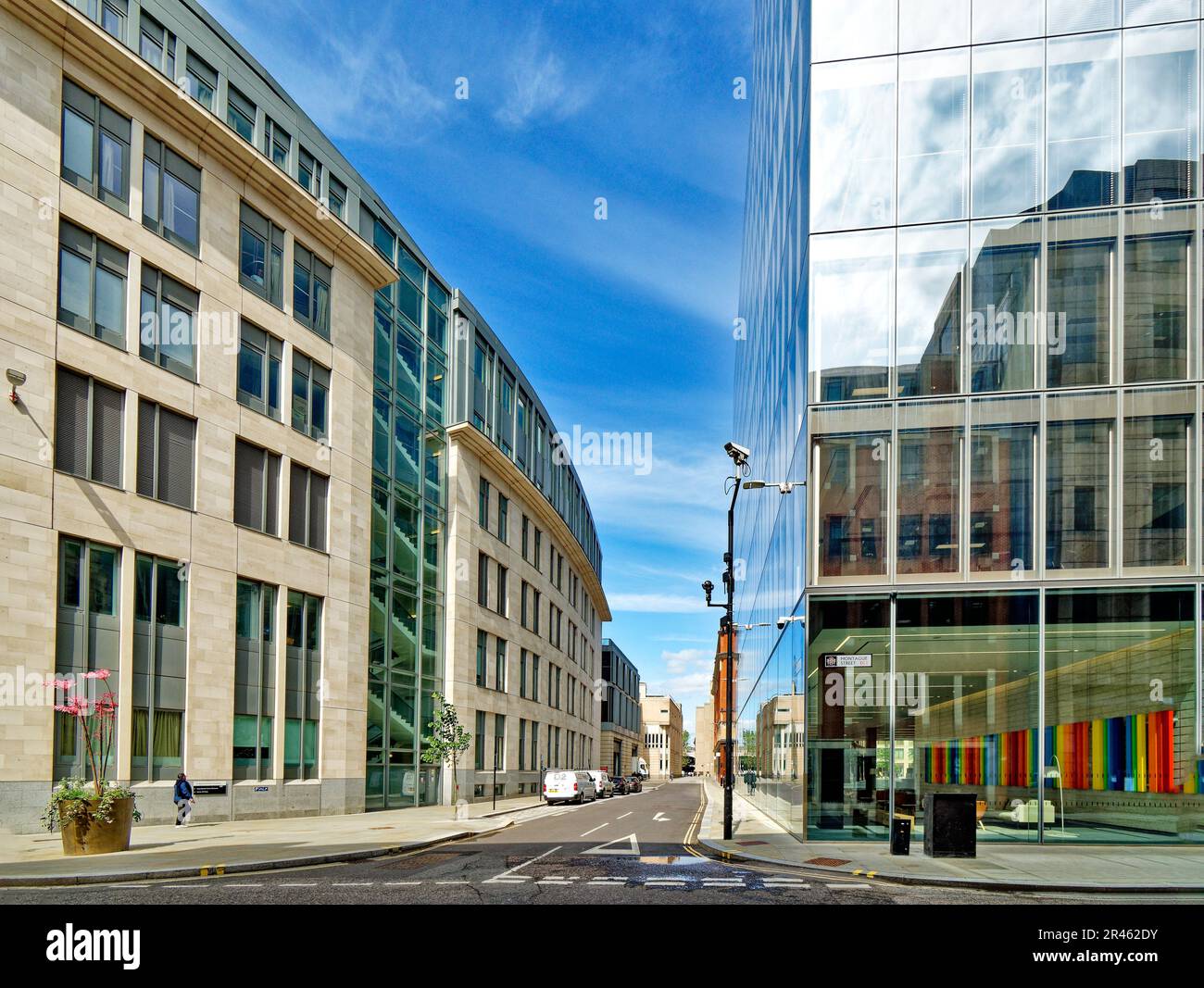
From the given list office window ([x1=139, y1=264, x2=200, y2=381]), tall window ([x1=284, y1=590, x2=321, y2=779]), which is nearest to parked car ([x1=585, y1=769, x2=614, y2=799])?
tall window ([x1=284, y1=590, x2=321, y2=779])

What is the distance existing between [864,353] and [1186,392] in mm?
7504

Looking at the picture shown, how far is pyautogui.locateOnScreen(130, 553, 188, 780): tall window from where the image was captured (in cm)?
2777

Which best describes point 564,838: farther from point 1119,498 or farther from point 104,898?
point 1119,498

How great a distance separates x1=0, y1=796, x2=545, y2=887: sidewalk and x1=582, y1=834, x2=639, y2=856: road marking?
14.4 feet

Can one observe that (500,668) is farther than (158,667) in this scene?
Yes

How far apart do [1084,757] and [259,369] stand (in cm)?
2858

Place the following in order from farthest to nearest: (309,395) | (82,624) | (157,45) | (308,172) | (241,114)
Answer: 1. (308,172)
2. (309,395)
3. (241,114)
4. (157,45)
5. (82,624)

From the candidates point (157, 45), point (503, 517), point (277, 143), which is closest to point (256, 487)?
point (277, 143)

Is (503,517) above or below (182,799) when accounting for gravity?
above

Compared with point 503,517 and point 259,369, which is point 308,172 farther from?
point 503,517

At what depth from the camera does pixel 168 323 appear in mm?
30078
